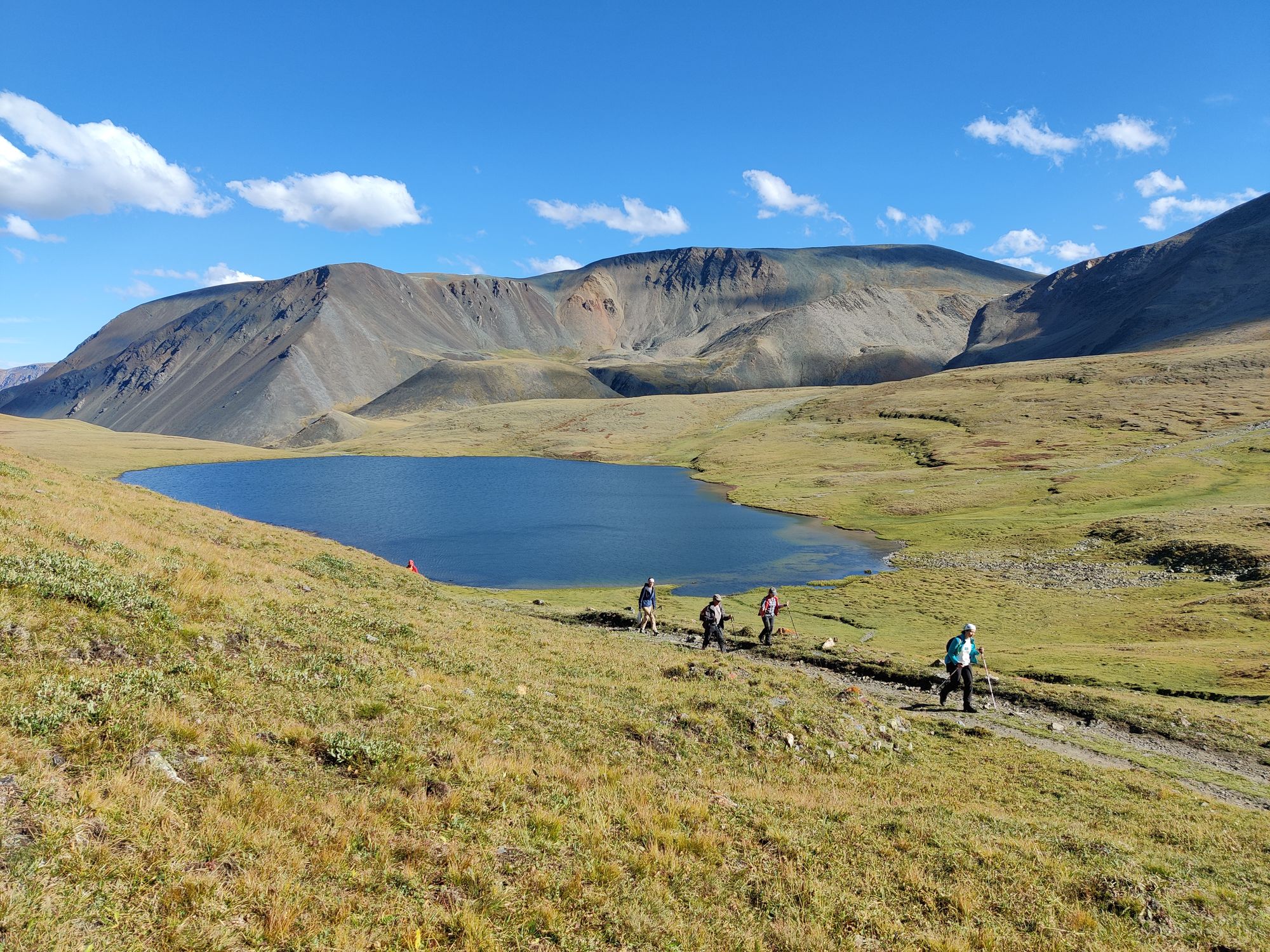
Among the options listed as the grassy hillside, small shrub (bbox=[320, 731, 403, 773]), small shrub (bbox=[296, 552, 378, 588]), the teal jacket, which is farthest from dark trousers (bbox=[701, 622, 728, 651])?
small shrub (bbox=[320, 731, 403, 773])

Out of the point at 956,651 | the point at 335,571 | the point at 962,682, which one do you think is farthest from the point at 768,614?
the point at 335,571

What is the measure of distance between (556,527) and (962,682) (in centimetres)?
6928

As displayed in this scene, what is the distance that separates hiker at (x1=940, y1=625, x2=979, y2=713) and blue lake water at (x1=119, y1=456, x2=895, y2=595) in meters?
33.3

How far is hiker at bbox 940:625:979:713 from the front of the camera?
23.7 meters

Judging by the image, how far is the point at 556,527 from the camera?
297 feet

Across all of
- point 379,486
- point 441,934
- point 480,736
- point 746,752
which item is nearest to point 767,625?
point 746,752

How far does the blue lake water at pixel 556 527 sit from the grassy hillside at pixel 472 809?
41.1 meters

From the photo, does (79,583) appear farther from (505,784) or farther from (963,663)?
(963,663)

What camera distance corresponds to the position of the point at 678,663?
23859 millimetres

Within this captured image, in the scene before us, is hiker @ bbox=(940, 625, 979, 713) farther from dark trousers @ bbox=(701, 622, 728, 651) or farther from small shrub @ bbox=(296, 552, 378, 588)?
small shrub @ bbox=(296, 552, 378, 588)

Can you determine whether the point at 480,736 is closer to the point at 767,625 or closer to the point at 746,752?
the point at 746,752

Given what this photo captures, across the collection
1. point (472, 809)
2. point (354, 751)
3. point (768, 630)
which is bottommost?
point (768, 630)

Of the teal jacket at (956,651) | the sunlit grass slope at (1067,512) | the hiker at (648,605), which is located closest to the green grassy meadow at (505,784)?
the sunlit grass slope at (1067,512)

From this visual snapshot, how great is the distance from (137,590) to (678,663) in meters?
16.3
